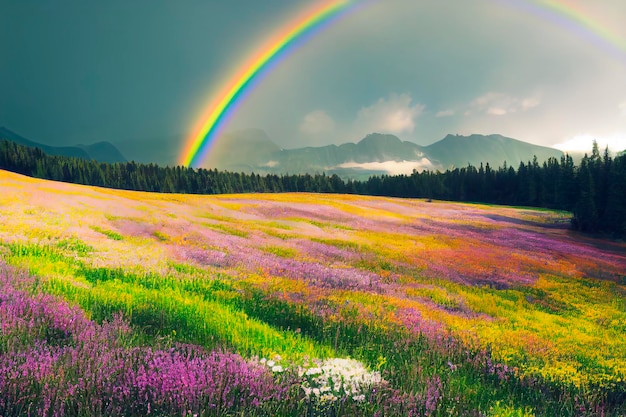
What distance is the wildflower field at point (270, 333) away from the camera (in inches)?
159

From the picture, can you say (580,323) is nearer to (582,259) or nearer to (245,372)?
(245,372)

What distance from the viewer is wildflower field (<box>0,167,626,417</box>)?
404 centimetres

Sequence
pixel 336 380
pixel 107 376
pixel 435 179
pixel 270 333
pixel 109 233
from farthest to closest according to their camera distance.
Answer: pixel 435 179
pixel 109 233
pixel 270 333
pixel 336 380
pixel 107 376

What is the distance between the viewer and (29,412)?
11.1 ft

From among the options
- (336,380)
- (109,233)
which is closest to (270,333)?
(336,380)

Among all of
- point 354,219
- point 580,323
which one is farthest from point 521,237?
point 580,323

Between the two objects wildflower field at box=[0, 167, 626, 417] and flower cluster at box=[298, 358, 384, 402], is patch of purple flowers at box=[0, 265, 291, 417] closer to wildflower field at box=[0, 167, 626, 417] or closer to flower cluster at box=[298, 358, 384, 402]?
wildflower field at box=[0, 167, 626, 417]

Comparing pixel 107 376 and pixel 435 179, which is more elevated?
pixel 435 179

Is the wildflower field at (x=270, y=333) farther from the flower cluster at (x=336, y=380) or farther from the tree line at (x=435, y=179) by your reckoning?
the tree line at (x=435, y=179)

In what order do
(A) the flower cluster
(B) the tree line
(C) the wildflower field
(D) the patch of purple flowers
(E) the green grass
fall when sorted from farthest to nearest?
(B) the tree line < (E) the green grass < (A) the flower cluster < (C) the wildflower field < (D) the patch of purple flowers

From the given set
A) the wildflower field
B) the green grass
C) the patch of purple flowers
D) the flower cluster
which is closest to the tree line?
the wildflower field

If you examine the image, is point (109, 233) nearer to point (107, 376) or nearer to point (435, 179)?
point (107, 376)

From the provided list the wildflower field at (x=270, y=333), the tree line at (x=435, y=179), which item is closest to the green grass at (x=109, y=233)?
the wildflower field at (x=270, y=333)

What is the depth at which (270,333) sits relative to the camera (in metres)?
6.66
